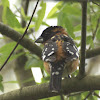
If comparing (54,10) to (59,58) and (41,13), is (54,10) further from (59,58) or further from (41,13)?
(59,58)

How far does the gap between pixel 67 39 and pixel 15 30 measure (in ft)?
2.06

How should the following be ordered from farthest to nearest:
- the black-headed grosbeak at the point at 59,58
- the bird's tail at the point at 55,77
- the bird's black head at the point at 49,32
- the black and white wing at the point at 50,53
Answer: the bird's black head at the point at 49,32
the black and white wing at the point at 50,53
the black-headed grosbeak at the point at 59,58
the bird's tail at the point at 55,77

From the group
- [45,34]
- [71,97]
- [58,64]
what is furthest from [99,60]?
[58,64]

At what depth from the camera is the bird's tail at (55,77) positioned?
2.28m

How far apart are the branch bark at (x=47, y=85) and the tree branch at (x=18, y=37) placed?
61 centimetres

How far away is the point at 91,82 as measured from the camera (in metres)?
2.34

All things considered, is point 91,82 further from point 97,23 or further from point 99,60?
point 99,60

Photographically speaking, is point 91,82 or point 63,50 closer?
point 91,82

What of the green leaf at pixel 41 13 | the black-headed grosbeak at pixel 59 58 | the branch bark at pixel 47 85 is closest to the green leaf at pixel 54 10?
the green leaf at pixel 41 13

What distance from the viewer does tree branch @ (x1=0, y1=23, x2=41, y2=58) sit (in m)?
2.66

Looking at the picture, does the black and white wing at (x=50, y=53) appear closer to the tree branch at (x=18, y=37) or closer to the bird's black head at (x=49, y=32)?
the tree branch at (x=18, y=37)

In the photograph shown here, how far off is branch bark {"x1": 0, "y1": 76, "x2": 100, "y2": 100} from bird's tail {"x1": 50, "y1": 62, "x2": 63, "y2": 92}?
0.23 feet

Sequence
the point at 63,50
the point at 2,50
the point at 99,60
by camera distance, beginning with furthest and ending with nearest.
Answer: the point at 99,60 < the point at 2,50 < the point at 63,50

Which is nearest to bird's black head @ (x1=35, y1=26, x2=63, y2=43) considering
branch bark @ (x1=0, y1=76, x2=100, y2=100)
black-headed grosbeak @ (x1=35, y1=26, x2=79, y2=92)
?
black-headed grosbeak @ (x1=35, y1=26, x2=79, y2=92)
